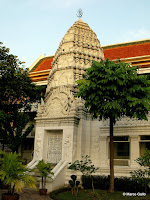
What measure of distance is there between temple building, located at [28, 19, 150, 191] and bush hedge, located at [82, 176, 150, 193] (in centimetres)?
81

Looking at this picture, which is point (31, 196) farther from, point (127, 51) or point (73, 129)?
point (127, 51)

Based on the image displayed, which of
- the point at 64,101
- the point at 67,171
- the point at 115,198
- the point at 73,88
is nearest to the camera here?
the point at 115,198

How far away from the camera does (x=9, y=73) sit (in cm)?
1648

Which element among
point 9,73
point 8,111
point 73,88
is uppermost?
point 9,73

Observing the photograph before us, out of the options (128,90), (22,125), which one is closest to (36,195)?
(128,90)

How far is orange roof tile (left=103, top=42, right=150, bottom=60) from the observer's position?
83.3 feet

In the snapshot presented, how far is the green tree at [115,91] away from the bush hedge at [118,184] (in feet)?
3.66

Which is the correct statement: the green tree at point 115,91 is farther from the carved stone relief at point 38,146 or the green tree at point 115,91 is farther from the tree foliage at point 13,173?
the carved stone relief at point 38,146

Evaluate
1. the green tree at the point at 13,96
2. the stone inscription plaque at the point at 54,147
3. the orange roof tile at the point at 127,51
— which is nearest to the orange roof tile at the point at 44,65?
the orange roof tile at the point at 127,51

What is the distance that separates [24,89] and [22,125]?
3.08 meters

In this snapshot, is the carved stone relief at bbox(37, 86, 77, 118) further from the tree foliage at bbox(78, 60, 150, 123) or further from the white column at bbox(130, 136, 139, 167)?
the white column at bbox(130, 136, 139, 167)

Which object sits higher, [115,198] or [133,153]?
[133,153]

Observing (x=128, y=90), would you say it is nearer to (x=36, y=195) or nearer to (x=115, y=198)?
(x=115, y=198)

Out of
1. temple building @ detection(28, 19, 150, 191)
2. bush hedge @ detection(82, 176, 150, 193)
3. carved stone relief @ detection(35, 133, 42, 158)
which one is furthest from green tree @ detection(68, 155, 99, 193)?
carved stone relief @ detection(35, 133, 42, 158)
